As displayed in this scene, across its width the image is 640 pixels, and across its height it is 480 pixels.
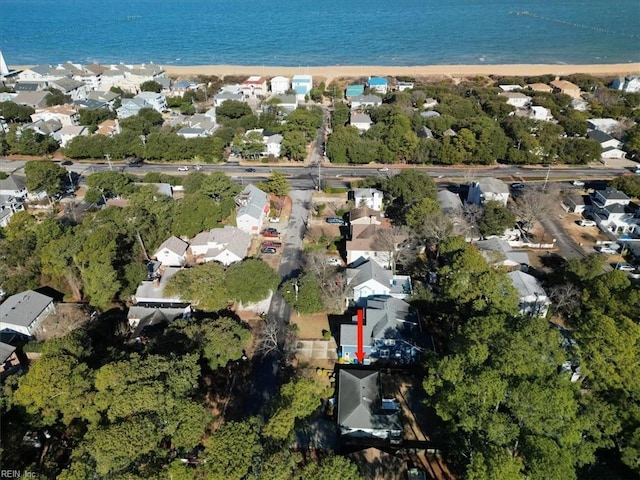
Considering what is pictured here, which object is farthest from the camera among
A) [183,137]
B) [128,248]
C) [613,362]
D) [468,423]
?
[183,137]

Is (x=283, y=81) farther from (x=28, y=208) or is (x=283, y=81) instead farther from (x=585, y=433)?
(x=585, y=433)

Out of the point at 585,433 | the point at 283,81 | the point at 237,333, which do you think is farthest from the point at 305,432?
the point at 283,81

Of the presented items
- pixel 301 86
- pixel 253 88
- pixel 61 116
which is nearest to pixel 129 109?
pixel 61 116

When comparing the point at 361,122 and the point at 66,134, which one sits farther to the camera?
the point at 361,122

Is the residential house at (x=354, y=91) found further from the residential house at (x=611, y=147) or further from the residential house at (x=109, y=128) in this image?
the residential house at (x=109, y=128)

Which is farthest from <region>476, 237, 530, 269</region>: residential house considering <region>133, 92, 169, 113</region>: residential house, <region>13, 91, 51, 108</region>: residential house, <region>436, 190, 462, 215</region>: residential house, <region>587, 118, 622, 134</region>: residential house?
<region>13, 91, 51, 108</region>: residential house

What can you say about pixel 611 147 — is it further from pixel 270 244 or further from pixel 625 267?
pixel 270 244

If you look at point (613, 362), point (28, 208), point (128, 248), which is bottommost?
point (28, 208)
